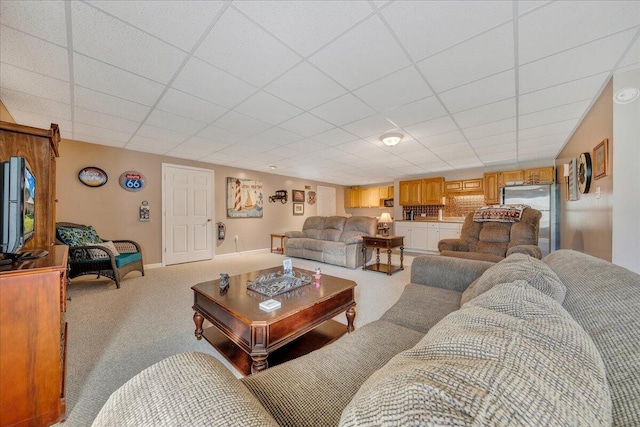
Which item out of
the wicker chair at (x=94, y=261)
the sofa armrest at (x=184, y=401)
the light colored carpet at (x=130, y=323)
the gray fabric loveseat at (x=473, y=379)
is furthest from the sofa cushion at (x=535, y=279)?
the wicker chair at (x=94, y=261)

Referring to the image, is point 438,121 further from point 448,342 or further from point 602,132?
point 448,342

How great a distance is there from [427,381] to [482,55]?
231 centimetres

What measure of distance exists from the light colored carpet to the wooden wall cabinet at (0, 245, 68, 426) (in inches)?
6.7

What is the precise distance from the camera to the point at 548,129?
3.42m

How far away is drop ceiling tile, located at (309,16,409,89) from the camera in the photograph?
1.60 m

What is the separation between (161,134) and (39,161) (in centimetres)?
172

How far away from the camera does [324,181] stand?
8.41 metres

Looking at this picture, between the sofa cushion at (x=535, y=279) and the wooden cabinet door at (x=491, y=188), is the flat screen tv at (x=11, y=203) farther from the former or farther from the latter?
the wooden cabinet door at (x=491, y=188)

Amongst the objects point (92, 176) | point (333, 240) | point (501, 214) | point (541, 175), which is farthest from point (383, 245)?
point (92, 176)

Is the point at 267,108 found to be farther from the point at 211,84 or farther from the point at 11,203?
the point at 11,203

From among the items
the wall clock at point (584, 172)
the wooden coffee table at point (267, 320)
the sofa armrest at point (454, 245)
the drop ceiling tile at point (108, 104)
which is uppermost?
the drop ceiling tile at point (108, 104)

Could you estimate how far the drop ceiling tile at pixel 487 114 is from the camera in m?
2.63

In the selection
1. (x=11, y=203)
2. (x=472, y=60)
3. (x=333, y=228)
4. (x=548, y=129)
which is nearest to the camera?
(x=11, y=203)

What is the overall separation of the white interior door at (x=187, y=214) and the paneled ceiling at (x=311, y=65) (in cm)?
155
